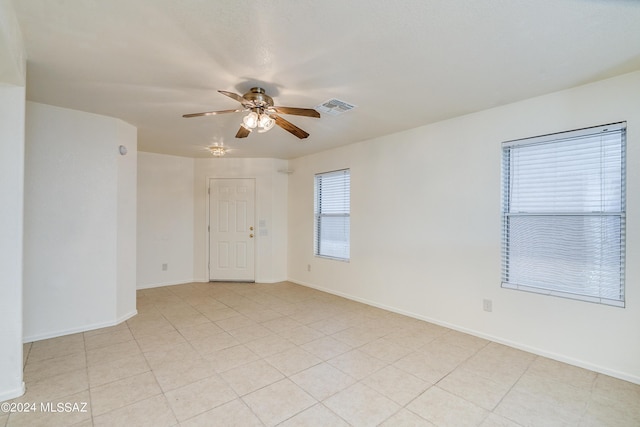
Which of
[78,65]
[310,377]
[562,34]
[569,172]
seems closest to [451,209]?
[569,172]

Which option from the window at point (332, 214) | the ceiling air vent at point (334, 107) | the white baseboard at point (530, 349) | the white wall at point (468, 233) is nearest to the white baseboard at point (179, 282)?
the window at point (332, 214)

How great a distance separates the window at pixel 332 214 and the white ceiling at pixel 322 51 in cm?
187

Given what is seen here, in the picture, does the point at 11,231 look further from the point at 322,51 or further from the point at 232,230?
the point at 232,230

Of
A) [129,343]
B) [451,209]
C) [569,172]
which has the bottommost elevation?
[129,343]

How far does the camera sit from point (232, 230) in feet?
18.6

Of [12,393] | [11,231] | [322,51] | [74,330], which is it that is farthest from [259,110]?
[74,330]

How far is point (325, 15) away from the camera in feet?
5.35

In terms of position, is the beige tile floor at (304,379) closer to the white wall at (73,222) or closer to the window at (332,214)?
the white wall at (73,222)

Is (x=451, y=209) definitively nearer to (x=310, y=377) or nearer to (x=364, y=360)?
(x=364, y=360)

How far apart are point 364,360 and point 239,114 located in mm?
2801

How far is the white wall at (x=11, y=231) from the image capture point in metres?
2.03

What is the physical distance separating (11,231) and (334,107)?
9.13ft

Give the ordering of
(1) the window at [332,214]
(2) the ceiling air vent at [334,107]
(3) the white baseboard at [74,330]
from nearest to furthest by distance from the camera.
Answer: (2) the ceiling air vent at [334,107], (3) the white baseboard at [74,330], (1) the window at [332,214]

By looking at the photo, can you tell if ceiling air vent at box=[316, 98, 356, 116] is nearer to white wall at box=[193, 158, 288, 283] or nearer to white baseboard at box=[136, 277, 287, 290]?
white wall at box=[193, 158, 288, 283]
